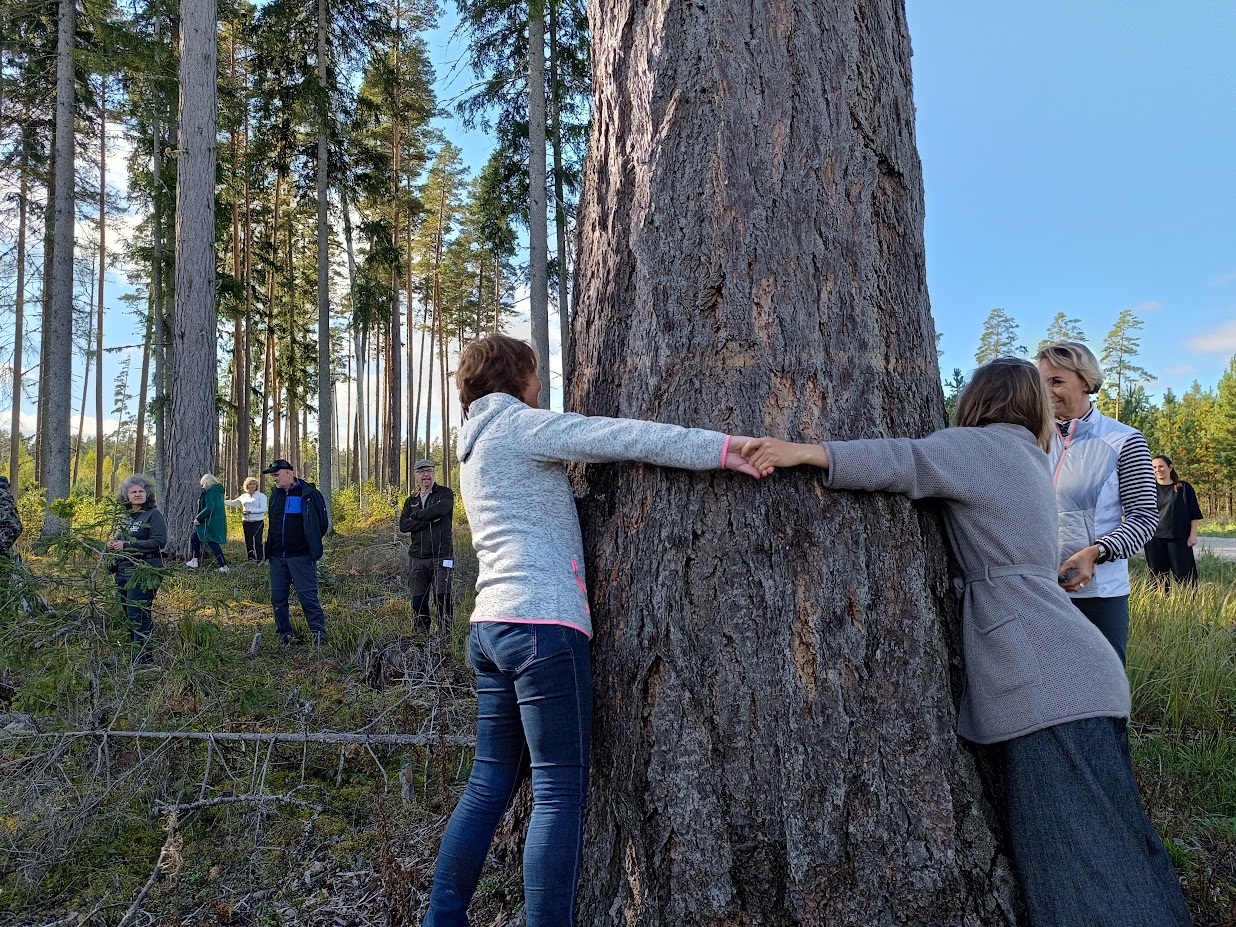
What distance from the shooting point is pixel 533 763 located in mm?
2148

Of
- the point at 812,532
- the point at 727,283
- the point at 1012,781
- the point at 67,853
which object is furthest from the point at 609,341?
the point at 67,853

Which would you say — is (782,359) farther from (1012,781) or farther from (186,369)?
(186,369)

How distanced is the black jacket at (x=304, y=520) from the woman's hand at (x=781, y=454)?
6.21 metres

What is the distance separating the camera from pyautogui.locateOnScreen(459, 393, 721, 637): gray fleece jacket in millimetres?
2125

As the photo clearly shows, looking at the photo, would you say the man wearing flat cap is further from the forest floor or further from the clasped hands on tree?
the clasped hands on tree

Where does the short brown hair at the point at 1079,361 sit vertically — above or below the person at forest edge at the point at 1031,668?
above

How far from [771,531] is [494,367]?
1.03 meters

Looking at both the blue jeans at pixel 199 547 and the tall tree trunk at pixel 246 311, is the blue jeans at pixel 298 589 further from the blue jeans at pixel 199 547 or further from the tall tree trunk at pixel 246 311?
the tall tree trunk at pixel 246 311

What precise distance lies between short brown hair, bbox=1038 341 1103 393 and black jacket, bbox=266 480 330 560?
21.2 feet

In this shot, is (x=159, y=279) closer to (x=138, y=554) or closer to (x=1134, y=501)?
(x=138, y=554)

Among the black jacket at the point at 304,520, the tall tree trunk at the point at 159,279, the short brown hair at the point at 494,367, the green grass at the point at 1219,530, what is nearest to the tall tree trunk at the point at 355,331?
the tall tree trunk at the point at 159,279

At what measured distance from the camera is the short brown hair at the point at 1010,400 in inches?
88.4

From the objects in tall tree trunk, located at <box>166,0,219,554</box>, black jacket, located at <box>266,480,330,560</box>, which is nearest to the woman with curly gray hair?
black jacket, located at <box>266,480,330,560</box>

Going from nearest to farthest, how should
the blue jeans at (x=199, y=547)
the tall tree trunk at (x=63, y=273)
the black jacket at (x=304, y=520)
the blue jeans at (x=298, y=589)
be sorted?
the blue jeans at (x=298, y=589) < the black jacket at (x=304, y=520) < the blue jeans at (x=199, y=547) < the tall tree trunk at (x=63, y=273)
